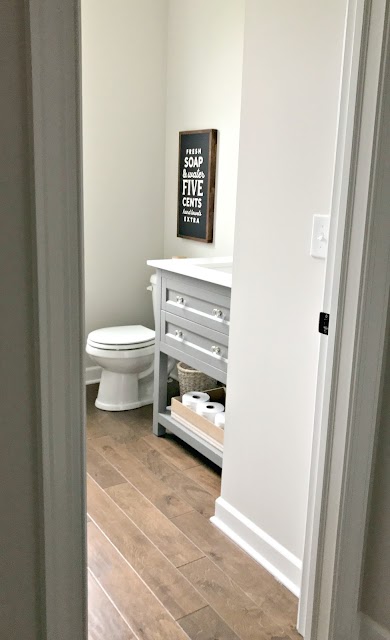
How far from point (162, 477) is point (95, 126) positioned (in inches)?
85.1

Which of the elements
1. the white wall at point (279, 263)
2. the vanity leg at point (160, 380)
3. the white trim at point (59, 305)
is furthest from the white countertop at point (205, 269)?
the white trim at point (59, 305)

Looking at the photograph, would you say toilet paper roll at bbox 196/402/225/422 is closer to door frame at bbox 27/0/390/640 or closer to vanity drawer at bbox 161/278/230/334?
vanity drawer at bbox 161/278/230/334

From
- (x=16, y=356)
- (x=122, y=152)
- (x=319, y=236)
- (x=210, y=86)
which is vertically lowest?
(x=16, y=356)

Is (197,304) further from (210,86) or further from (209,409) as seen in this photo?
(210,86)

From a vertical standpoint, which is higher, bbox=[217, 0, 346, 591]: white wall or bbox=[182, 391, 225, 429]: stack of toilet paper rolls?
bbox=[217, 0, 346, 591]: white wall

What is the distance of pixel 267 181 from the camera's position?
79.0 inches

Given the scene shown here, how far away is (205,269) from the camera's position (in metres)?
2.78

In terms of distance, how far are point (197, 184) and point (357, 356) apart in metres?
2.26

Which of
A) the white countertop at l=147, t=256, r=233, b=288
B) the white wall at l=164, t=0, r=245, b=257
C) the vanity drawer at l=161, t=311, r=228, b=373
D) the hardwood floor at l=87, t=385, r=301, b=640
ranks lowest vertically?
the hardwood floor at l=87, t=385, r=301, b=640

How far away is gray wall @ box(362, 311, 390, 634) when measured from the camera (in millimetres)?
1666

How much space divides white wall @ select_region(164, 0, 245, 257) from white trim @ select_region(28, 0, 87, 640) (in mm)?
2400

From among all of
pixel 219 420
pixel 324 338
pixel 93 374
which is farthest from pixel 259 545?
pixel 93 374

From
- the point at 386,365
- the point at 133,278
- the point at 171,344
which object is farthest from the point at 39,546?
the point at 133,278

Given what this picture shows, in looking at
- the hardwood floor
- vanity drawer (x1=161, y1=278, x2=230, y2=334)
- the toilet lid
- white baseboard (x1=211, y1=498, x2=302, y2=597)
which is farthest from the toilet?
white baseboard (x1=211, y1=498, x2=302, y2=597)
